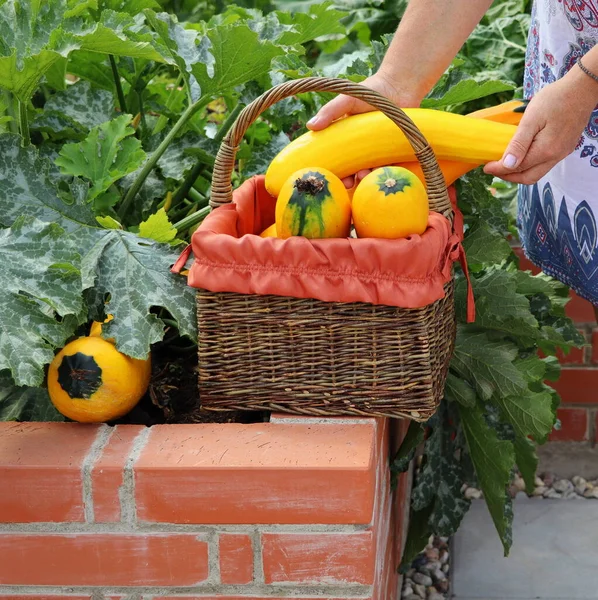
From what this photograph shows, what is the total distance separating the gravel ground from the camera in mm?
1986

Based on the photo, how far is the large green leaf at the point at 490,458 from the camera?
1596 mm

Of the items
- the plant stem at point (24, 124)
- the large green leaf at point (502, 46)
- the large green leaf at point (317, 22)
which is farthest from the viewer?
the large green leaf at point (502, 46)

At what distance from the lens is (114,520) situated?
1.22m

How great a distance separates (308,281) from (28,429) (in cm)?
46

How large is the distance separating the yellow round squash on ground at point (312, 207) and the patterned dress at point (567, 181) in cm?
35

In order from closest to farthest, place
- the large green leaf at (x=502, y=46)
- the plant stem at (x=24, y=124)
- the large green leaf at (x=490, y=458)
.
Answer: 1. the plant stem at (x=24, y=124)
2. the large green leaf at (x=490, y=458)
3. the large green leaf at (x=502, y=46)

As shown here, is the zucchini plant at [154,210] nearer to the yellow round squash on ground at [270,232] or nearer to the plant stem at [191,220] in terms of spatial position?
the plant stem at [191,220]

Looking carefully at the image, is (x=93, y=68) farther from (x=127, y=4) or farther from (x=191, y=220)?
(x=191, y=220)

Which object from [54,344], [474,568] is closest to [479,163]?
[54,344]

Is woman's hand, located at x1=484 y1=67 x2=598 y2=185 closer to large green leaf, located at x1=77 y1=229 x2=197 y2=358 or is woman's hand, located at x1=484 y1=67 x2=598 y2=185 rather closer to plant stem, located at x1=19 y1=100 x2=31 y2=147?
large green leaf, located at x1=77 y1=229 x2=197 y2=358

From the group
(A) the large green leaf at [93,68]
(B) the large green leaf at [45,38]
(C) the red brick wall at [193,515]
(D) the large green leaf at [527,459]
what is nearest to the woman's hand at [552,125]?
(C) the red brick wall at [193,515]

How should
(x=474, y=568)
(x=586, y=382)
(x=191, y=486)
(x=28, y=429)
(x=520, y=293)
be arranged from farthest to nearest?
(x=586, y=382) → (x=474, y=568) → (x=520, y=293) → (x=28, y=429) → (x=191, y=486)

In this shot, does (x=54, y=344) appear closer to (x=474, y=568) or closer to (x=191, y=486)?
(x=191, y=486)

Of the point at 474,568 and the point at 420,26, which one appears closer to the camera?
the point at 420,26
